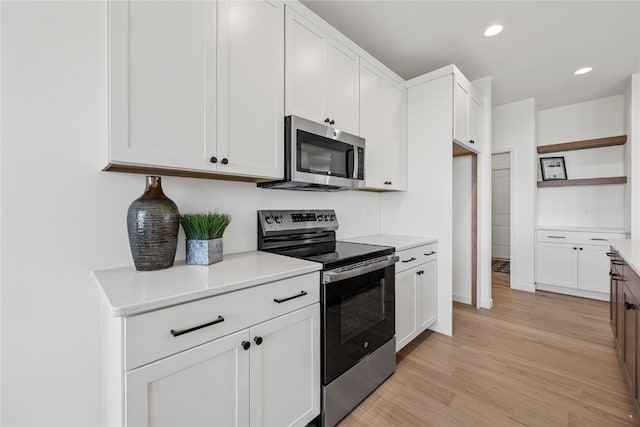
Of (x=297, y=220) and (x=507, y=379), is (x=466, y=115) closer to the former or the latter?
(x=297, y=220)

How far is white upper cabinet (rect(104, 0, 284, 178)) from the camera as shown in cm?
113

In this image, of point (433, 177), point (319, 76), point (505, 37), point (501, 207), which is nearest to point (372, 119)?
point (319, 76)

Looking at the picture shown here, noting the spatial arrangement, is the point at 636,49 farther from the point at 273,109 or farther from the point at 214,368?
the point at 214,368

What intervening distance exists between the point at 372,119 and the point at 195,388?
222 cm

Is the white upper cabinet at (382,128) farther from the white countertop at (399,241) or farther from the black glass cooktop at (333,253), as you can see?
the black glass cooktop at (333,253)

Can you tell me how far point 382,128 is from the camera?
100 inches

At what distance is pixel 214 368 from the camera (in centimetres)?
104

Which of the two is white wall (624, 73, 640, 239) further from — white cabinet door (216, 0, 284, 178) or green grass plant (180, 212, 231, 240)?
green grass plant (180, 212, 231, 240)

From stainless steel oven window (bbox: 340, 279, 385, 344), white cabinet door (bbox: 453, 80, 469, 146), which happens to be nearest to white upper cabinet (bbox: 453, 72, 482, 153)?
white cabinet door (bbox: 453, 80, 469, 146)

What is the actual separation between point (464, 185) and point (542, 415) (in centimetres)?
239

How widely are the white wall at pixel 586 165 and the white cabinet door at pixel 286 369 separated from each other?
179 inches

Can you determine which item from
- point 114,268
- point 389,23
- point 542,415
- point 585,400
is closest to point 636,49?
point 389,23

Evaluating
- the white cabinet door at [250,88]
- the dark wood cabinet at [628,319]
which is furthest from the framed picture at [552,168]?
the white cabinet door at [250,88]

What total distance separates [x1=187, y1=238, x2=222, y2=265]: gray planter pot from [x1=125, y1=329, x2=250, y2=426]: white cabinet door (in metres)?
0.45
